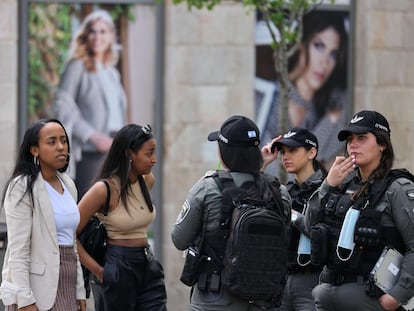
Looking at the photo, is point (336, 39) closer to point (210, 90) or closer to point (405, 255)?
point (210, 90)

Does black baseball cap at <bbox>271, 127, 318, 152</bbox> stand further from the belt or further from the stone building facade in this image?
the stone building facade

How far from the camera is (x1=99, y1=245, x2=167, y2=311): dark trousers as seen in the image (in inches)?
281

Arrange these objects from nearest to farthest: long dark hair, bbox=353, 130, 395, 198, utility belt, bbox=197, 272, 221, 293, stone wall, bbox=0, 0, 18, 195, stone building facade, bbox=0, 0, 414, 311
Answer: utility belt, bbox=197, 272, 221, 293 → long dark hair, bbox=353, 130, 395, 198 → stone wall, bbox=0, 0, 18, 195 → stone building facade, bbox=0, 0, 414, 311

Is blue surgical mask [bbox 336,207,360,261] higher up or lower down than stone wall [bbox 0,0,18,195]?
lower down

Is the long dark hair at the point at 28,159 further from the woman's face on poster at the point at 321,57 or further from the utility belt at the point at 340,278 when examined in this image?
the woman's face on poster at the point at 321,57

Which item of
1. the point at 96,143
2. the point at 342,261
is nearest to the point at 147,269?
the point at 342,261

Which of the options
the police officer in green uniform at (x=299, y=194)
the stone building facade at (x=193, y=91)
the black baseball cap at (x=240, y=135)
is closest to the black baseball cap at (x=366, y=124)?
the black baseball cap at (x=240, y=135)

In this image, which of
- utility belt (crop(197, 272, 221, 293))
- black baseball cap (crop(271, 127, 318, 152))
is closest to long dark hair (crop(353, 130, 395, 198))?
utility belt (crop(197, 272, 221, 293))

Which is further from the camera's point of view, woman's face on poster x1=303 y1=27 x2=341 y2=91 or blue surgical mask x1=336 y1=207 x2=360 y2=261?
woman's face on poster x1=303 y1=27 x2=341 y2=91

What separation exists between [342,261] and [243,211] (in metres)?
0.67

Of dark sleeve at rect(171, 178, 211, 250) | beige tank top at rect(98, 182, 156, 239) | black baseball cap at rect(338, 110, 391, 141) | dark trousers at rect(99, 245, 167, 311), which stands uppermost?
black baseball cap at rect(338, 110, 391, 141)

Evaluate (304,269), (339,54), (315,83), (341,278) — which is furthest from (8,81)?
(341,278)

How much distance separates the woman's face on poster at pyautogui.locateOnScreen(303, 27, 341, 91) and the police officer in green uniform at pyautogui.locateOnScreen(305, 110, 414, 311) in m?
6.70

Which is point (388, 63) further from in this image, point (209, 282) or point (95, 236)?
point (209, 282)
